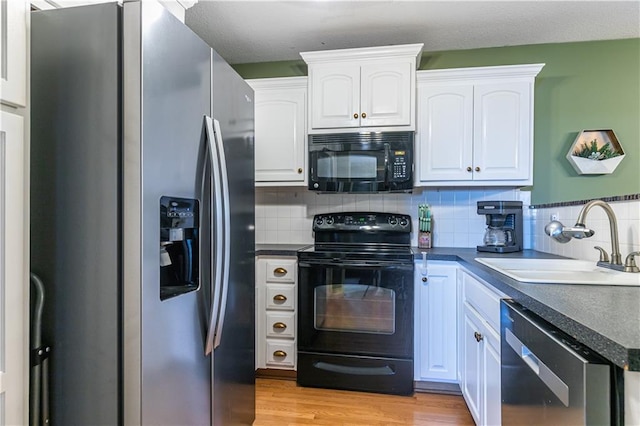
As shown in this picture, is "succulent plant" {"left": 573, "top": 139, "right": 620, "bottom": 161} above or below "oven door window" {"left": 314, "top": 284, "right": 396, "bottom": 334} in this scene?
above

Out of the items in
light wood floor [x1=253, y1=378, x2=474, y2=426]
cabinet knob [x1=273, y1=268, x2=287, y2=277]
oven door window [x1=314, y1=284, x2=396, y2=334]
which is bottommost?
light wood floor [x1=253, y1=378, x2=474, y2=426]

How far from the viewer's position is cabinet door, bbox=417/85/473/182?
8.03ft

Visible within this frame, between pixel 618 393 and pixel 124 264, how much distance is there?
116 cm

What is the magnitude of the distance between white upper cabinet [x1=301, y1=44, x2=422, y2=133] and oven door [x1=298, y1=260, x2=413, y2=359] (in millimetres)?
979

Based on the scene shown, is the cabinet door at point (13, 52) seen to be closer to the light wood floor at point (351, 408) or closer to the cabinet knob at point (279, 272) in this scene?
the cabinet knob at point (279, 272)

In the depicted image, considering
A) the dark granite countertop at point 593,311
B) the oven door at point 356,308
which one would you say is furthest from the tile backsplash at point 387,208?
the dark granite countertop at point 593,311

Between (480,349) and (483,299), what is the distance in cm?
25

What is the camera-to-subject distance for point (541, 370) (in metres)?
0.91

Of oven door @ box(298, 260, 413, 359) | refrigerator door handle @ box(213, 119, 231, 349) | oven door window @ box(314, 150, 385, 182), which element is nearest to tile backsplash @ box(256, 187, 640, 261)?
oven door window @ box(314, 150, 385, 182)

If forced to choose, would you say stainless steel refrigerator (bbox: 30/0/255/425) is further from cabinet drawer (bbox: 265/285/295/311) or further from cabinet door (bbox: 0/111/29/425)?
cabinet drawer (bbox: 265/285/295/311)

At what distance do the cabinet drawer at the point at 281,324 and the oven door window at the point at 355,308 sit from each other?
206 mm

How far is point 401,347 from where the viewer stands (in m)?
2.24

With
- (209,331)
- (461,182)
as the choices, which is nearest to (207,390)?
(209,331)

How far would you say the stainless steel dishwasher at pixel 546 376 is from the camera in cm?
70
